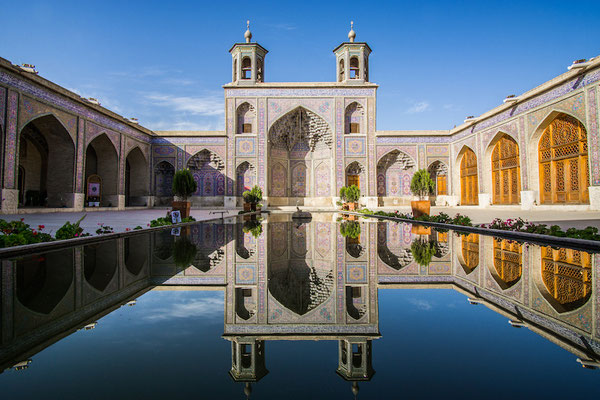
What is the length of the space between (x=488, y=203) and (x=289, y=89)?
1036 centimetres

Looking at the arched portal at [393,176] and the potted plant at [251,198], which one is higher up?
the arched portal at [393,176]

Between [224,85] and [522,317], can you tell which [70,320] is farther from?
[224,85]

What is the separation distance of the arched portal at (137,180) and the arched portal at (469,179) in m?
15.3

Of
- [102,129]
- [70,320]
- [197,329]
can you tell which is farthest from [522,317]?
[102,129]

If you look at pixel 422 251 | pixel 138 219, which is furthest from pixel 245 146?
pixel 422 251

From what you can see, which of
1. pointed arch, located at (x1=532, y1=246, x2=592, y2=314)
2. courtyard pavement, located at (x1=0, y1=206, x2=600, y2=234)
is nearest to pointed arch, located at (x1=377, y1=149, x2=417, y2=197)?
courtyard pavement, located at (x1=0, y1=206, x2=600, y2=234)

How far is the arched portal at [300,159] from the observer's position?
1769cm

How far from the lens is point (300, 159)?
61.9 ft

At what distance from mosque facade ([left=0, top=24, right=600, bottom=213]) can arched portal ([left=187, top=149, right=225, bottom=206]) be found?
5cm

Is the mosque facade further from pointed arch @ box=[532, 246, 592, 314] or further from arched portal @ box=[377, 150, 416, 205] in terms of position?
pointed arch @ box=[532, 246, 592, 314]

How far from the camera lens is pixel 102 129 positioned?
13.1 metres

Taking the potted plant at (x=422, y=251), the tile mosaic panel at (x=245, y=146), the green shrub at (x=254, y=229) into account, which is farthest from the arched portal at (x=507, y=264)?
the tile mosaic panel at (x=245, y=146)

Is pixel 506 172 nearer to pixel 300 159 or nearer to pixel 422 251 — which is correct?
pixel 300 159

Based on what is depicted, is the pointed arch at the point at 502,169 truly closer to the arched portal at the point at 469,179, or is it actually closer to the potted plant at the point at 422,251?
the arched portal at the point at 469,179
